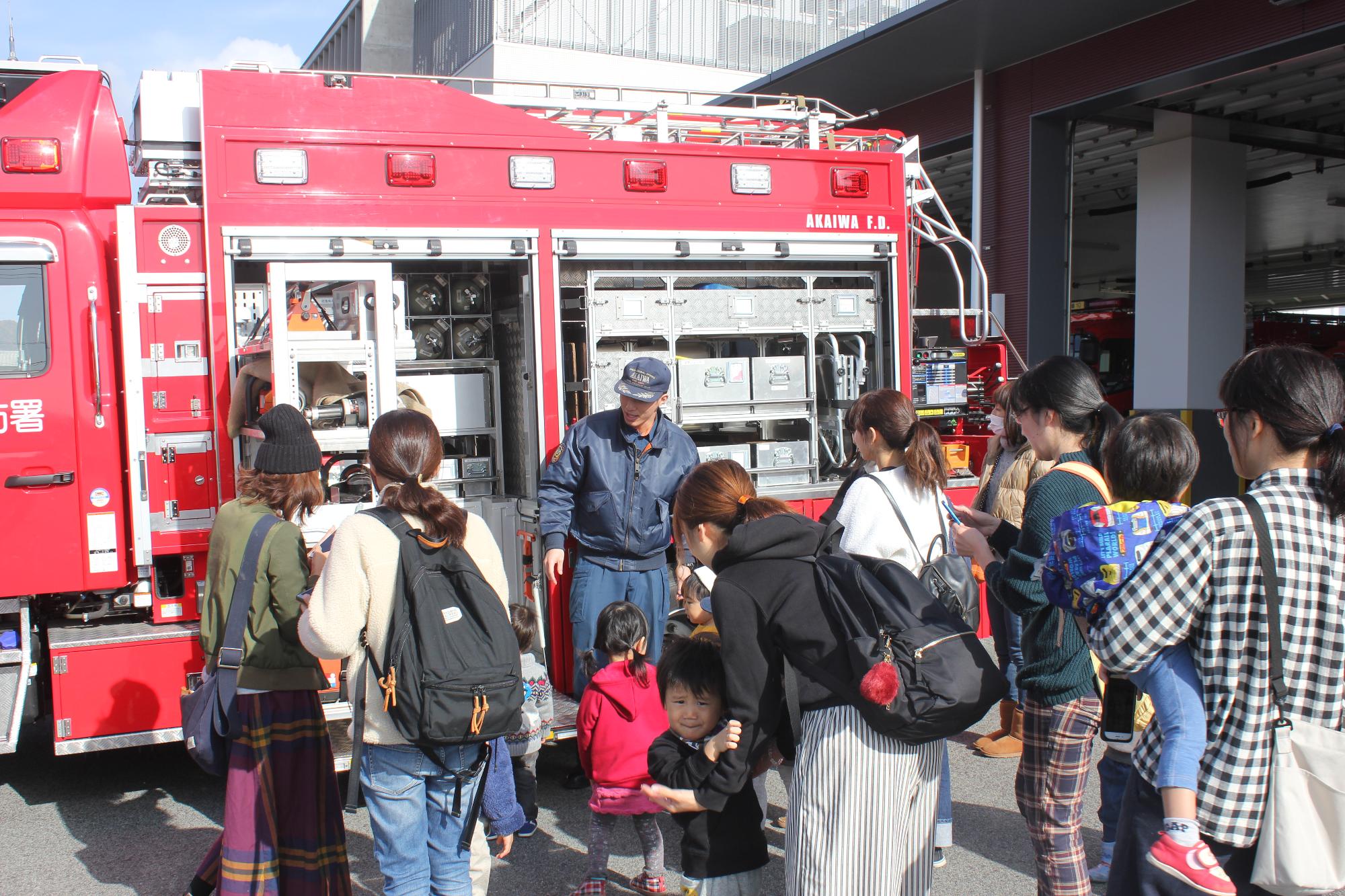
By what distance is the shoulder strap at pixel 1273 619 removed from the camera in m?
2.10

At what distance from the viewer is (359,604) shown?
2863mm

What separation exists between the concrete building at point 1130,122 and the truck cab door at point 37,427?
10.7 metres

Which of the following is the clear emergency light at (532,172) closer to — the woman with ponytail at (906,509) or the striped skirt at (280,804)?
the woman with ponytail at (906,509)

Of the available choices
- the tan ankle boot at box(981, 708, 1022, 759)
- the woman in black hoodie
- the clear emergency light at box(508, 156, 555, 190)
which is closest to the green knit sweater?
the woman in black hoodie

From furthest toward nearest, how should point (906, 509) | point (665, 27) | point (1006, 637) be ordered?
point (665, 27)
point (1006, 637)
point (906, 509)

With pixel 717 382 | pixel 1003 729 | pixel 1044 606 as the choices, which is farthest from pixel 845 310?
pixel 1044 606

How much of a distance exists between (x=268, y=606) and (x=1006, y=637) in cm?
320

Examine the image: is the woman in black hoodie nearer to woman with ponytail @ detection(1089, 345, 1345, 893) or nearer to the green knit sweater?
woman with ponytail @ detection(1089, 345, 1345, 893)

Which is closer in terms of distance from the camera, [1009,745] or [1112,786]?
[1112,786]

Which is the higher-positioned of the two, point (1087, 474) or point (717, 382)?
point (717, 382)

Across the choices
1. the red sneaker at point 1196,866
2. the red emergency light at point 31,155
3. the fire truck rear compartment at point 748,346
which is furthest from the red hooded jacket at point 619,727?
the red emergency light at point 31,155

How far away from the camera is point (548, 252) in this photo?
17.3 ft

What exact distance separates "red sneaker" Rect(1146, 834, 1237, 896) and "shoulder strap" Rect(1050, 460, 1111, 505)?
49.9 inches

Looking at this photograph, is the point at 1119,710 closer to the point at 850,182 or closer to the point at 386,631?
the point at 386,631
